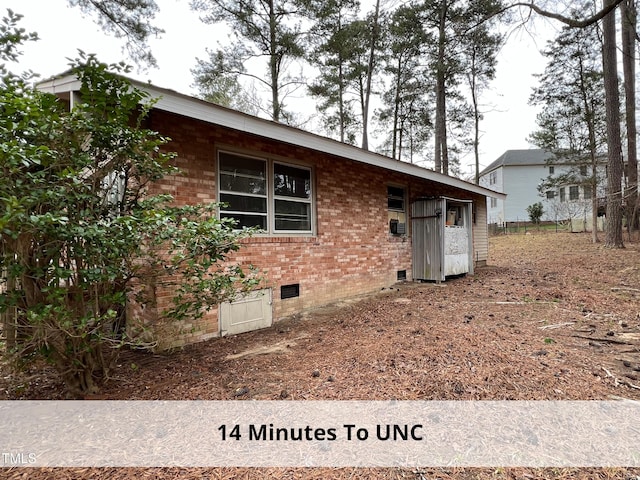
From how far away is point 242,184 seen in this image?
15.8 feet

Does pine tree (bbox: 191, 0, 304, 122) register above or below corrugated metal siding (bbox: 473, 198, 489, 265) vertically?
above

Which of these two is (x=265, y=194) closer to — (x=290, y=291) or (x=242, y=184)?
(x=242, y=184)

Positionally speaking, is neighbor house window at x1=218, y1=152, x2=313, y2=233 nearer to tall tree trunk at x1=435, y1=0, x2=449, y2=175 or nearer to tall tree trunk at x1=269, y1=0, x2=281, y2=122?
tall tree trunk at x1=269, y1=0, x2=281, y2=122

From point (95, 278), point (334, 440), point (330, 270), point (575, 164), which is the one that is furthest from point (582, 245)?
point (95, 278)

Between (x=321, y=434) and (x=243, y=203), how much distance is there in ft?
11.2

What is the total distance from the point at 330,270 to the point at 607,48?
43.7 ft

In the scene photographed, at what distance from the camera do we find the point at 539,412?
2.27 metres

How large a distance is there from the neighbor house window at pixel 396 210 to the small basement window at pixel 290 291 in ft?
10.8

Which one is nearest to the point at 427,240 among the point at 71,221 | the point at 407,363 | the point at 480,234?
the point at 480,234

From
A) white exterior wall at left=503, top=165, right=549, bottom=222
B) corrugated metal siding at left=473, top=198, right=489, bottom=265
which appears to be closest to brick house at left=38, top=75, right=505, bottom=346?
corrugated metal siding at left=473, top=198, right=489, bottom=265

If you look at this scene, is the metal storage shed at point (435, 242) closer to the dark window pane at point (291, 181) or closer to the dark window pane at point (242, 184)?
the dark window pane at point (291, 181)

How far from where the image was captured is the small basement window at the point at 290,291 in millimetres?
5287

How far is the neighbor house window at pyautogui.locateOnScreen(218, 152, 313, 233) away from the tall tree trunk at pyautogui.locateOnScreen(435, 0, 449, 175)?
11052 millimetres

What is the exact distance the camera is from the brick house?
13.2 feet
